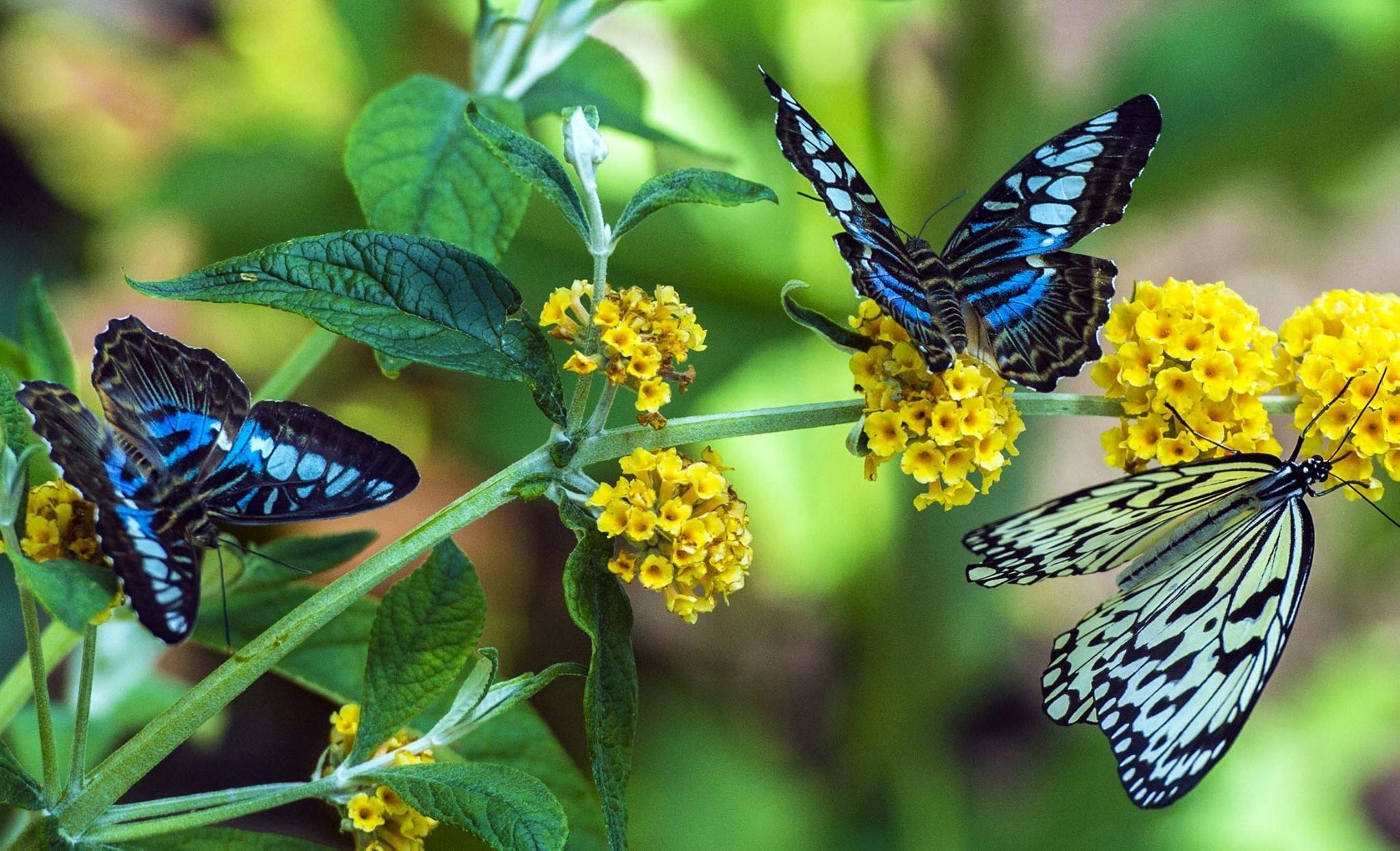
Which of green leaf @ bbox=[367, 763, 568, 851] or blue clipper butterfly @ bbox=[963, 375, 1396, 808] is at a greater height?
blue clipper butterfly @ bbox=[963, 375, 1396, 808]

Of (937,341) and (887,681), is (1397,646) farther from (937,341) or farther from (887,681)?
(937,341)

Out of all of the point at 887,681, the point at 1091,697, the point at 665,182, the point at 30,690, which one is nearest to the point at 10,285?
the point at 30,690

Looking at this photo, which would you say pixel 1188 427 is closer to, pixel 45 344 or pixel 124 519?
pixel 124 519

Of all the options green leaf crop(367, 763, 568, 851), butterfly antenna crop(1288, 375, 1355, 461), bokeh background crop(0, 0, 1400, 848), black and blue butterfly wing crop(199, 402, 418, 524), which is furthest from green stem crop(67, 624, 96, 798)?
bokeh background crop(0, 0, 1400, 848)

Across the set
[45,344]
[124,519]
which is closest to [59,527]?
[124,519]

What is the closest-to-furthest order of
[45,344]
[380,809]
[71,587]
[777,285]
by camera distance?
1. [71,587]
2. [380,809]
3. [45,344]
4. [777,285]

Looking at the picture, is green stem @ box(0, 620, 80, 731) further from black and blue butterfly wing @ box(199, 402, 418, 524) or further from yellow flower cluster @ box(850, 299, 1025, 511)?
yellow flower cluster @ box(850, 299, 1025, 511)
